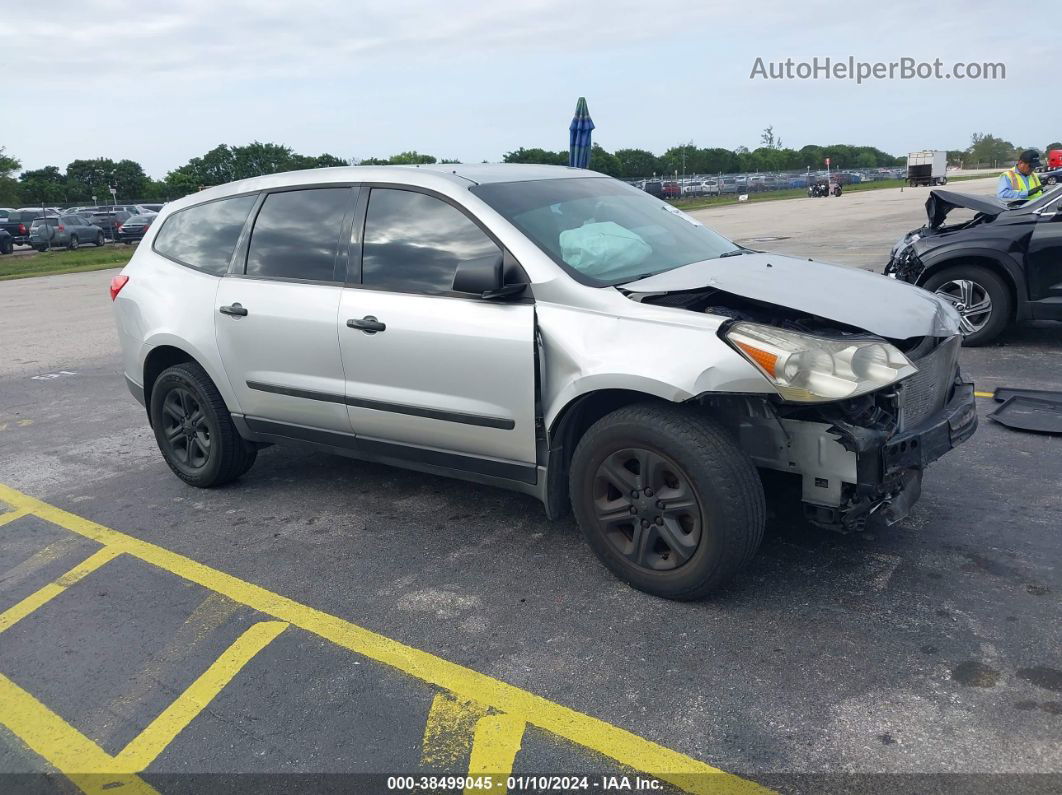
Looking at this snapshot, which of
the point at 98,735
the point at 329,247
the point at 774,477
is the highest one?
the point at 329,247

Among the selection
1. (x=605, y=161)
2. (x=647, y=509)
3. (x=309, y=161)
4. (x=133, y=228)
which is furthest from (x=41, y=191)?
(x=647, y=509)

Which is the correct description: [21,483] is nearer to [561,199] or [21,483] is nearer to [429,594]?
[429,594]

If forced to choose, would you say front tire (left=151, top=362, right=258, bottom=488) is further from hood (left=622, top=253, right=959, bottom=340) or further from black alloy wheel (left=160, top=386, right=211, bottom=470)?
hood (left=622, top=253, right=959, bottom=340)

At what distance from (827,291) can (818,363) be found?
0.63 metres

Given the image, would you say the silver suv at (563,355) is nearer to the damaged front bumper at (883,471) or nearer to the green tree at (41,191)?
the damaged front bumper at (883,471)

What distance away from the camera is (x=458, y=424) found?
4.07 m

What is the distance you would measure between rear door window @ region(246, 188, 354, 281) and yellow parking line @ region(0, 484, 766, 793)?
1.56 m

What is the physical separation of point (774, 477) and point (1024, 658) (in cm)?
107

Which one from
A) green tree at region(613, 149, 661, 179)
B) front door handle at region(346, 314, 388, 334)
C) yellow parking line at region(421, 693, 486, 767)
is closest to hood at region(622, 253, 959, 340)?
front door handle at region(346, 314, 388, 334)

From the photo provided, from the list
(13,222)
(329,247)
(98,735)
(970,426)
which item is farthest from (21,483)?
(13,222)

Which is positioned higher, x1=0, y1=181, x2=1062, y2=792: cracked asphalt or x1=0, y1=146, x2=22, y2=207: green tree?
x1=0, y1=146, x2=22, y2=207: green tree

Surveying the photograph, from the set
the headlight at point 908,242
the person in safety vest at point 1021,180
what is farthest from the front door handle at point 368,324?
the person in safety vest at point 1021,180

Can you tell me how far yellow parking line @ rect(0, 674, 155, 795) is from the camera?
2.71 m

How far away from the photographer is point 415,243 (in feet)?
13.9
